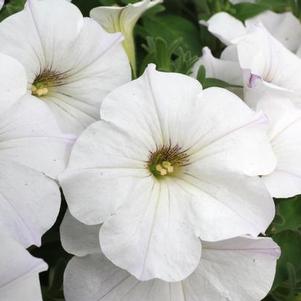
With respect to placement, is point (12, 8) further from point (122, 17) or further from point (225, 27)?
point (225, 27)

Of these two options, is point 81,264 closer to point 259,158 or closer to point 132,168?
point 132,168

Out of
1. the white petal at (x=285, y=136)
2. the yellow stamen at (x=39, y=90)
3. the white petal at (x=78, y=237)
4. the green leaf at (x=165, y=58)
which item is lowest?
the white petal at (x=78, y=237)

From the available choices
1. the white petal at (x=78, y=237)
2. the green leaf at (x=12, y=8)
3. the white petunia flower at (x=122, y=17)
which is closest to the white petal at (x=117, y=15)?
the white petunia flower at (x=122, y=17)

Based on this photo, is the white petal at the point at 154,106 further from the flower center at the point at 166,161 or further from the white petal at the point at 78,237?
the white petal at the point at 78,237

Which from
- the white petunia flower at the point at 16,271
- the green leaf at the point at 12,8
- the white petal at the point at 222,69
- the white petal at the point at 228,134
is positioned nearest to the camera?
the white petunia flower at the point at 16,271

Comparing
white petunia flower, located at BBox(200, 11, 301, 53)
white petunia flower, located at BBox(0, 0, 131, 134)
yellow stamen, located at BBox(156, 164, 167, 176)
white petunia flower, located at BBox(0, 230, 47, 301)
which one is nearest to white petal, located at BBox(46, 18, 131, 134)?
white petunia flower, located at BBox(0, 0, 131, 134)

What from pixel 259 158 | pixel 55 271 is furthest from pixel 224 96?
pixel 55 271
